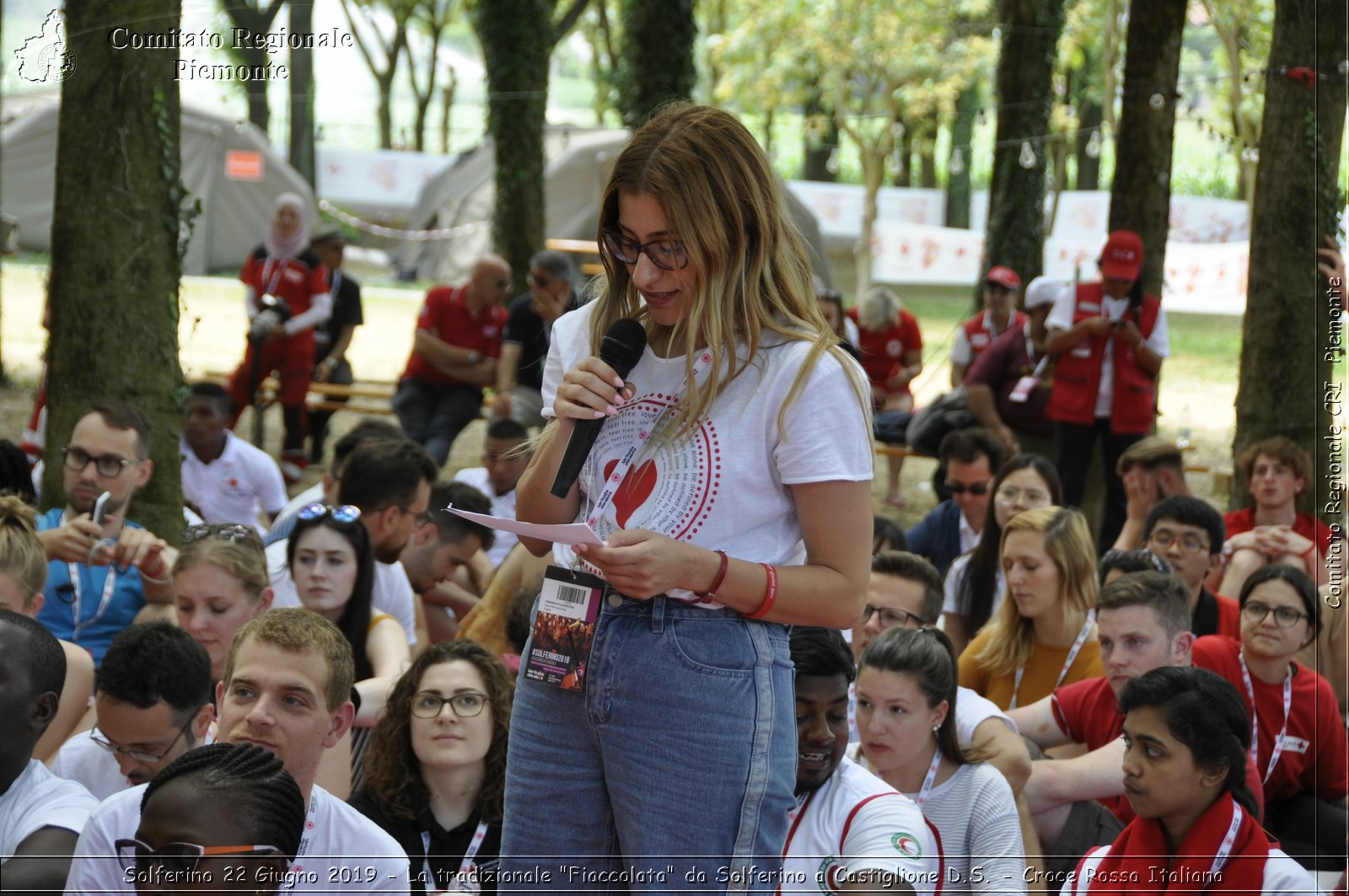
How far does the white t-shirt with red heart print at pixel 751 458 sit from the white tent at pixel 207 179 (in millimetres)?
18825

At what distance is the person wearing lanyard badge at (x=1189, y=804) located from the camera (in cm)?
318

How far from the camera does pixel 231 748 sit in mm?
2357

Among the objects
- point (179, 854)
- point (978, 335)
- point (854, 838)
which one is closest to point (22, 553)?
point (179, 854)

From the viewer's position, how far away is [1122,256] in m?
7.66

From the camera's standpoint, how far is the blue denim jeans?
2.03 metres

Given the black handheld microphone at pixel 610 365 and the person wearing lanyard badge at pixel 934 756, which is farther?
the person wearing lanyard badge at pixel 934 756

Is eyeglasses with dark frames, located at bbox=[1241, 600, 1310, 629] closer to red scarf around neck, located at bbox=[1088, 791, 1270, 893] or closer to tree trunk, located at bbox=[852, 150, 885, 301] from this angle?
red scarf around neck, located at bbox=[1088, 791, 1270, 893]

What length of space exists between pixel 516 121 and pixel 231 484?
584cm

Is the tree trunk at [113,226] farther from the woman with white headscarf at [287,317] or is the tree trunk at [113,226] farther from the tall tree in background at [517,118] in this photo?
the tall tree in background at [517,118]

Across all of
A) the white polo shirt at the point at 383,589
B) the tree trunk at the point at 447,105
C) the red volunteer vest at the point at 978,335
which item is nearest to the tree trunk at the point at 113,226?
the white polo shirt at the point at 383,589

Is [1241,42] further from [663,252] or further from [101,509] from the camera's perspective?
[663,252]

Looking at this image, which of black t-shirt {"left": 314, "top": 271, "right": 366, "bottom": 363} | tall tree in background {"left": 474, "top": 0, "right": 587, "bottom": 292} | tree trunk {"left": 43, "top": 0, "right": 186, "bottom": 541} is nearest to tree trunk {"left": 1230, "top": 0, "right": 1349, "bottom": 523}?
tree trunk {"left": 43, "top": 0, "right": 186, "bottom": 541}

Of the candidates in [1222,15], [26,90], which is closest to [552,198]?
[26,90]

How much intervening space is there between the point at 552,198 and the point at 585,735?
18.8 m
